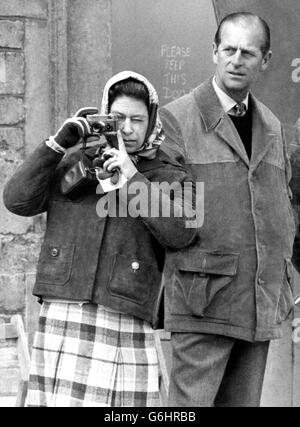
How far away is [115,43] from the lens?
17.4 ft

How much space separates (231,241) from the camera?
3.70 metres

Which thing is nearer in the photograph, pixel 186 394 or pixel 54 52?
pixel 186 394

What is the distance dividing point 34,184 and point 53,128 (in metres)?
1.76

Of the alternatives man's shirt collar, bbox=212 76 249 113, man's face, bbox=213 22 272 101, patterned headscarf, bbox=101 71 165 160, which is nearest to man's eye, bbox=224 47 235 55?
man's face, bbox=213 22 272 101

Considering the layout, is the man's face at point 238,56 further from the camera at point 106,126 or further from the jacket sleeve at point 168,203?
the camera at point 106,126

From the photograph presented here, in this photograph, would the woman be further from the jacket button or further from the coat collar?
the coat collar

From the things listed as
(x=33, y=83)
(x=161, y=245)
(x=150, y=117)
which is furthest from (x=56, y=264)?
(x=33, y=83)

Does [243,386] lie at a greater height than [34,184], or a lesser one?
lesser

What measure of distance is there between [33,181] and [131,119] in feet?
1.27

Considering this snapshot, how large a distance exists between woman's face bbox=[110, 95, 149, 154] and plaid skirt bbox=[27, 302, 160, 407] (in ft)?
1.83

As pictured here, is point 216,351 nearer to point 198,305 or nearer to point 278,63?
point 198,305

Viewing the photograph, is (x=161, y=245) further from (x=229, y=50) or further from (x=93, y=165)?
(x=229, y=50)
